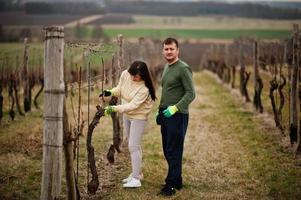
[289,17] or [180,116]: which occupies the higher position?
[289,17]

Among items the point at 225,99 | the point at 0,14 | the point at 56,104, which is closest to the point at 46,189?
the point at 56,104

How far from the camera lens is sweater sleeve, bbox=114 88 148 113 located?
21.8 ft

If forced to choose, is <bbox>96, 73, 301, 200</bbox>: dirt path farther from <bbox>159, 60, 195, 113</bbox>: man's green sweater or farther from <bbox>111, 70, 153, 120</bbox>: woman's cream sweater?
<bbox>159, 60, 195, 113</bbox>: man's green sweater

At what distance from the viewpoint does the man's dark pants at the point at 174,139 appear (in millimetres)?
6773

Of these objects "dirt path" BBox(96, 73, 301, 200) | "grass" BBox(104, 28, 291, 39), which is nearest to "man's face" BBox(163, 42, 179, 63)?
"dirt path" BBox(96, 73, 301, 200)

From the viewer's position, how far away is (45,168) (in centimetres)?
503

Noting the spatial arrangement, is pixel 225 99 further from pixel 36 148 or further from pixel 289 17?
pixel 289 17

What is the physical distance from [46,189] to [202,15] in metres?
90.3

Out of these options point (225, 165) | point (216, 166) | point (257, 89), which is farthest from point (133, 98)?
point (257, 89)

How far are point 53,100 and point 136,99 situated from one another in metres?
1.93

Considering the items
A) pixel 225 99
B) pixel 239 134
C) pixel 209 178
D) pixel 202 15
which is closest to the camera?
pixel 209 178

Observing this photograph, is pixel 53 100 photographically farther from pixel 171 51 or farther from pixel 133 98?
pixel 171 51

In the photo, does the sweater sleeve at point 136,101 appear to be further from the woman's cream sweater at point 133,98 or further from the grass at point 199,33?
the grass at point 199,33

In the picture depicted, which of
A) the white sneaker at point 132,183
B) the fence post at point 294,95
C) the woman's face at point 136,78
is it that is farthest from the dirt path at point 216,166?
the woman's face at point 136,78
